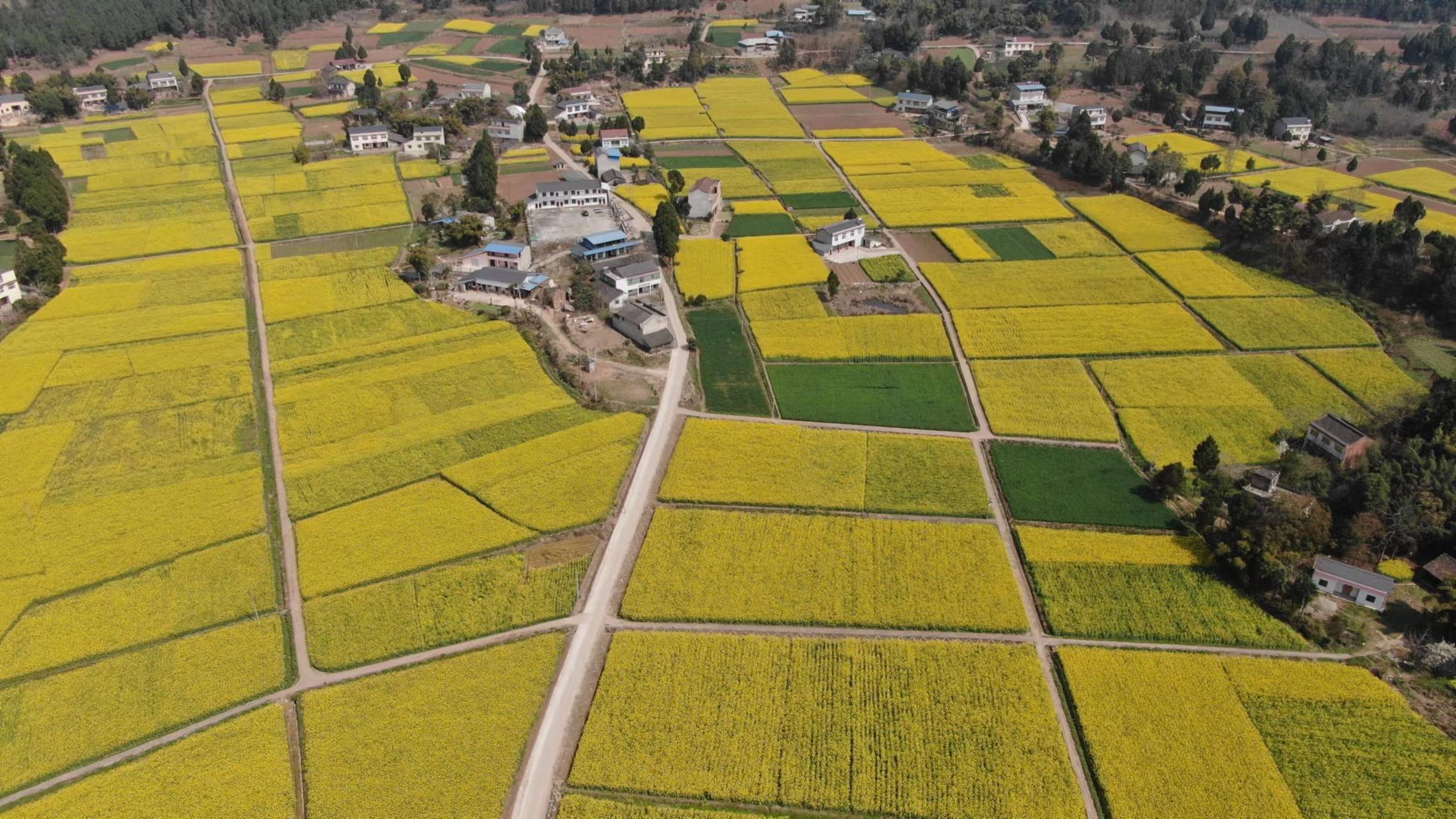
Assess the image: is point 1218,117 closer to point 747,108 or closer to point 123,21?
point 747,108

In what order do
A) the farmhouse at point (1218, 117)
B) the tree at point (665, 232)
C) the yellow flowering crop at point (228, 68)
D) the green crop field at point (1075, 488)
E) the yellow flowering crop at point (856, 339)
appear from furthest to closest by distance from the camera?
the yellow flowering crop at point (228, 68) < the farmhouse at point (1218, 117) < the tree at point (665, 232) < the yellow flowering crop at point (856, 339) < the green crop field at point (1075, 488)

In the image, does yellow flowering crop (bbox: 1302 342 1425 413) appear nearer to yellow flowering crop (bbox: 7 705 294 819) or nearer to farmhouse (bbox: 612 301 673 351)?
farmhouse (bbox: 612 301 673 351)

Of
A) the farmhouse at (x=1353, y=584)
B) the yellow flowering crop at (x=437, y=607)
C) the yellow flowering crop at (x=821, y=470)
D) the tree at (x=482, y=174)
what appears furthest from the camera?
the tree at (x=482, y=174)

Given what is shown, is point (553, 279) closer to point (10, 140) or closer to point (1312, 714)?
point (1312, 714)

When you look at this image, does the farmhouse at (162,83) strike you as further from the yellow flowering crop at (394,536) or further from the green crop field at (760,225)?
the yellow flowering crop at (394,536)

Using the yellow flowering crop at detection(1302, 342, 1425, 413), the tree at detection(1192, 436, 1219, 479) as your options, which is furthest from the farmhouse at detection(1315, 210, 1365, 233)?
the tree at detection(1192, 436, 1219, 479)

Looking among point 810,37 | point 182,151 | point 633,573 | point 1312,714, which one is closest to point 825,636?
point 633,573

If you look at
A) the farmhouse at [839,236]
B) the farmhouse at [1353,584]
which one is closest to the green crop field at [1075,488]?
the farmhouse at [1353,584]
